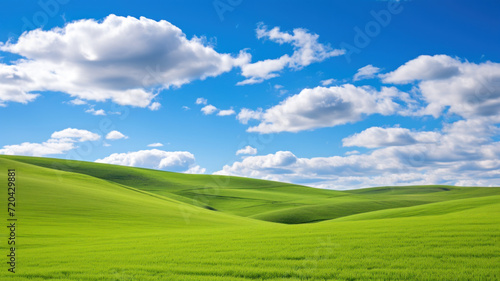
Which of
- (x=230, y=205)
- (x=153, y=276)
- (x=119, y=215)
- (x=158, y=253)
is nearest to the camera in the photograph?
(x=153, y=276)

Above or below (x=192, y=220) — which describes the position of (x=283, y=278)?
above

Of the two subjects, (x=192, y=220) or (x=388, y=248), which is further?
(x=192, y=220)

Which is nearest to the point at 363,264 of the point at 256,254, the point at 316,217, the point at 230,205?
the point at 256,254

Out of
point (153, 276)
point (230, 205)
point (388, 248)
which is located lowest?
point (230, 205)

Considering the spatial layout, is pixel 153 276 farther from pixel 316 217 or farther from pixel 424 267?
pixel 316 217

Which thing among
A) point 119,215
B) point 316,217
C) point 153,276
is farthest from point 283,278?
point 316,217

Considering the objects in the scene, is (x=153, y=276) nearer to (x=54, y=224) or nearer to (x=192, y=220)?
(x=54, y=224)

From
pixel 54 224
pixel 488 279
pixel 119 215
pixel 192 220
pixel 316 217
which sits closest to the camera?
pixel 488 279

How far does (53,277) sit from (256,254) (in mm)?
6390

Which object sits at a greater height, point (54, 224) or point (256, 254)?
point (256, 254)

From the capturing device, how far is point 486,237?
41.8 feet

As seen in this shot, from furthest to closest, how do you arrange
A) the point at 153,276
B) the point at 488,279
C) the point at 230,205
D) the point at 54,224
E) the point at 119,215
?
the point at 230,205 → the point at 119,215 → the point at 54,224 → the point at 153,276 → the point at 488,279

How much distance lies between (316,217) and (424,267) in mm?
54252

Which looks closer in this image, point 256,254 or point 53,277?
point 53,277
